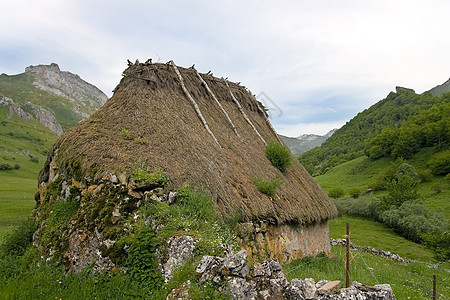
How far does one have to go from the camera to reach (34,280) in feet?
22.1

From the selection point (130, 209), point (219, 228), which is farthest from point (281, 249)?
point (130, 209)

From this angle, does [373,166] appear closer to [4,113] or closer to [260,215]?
[260,215]

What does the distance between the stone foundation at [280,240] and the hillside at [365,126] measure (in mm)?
102713

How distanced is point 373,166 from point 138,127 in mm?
90670

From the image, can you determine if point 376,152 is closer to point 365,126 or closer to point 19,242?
point 365,126

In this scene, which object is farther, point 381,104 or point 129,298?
point 381,104

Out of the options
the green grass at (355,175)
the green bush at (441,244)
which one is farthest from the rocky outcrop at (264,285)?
the green grass at (355,175)

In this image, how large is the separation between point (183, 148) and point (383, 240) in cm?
3579

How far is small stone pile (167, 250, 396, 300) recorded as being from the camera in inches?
216

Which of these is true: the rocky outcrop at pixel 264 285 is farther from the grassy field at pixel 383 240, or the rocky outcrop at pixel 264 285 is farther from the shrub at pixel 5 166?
the shrub at pixel 5 166

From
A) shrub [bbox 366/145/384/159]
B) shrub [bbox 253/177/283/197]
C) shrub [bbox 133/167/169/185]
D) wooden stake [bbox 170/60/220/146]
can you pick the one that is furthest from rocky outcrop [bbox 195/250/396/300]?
shrub [bbox 366/145/384/159]

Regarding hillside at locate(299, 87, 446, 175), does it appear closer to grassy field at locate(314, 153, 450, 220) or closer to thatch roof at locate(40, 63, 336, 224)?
grassy field at locate(314, 153, 450, 220)

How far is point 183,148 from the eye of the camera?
32.0ft

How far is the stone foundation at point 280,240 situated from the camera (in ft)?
30.1
